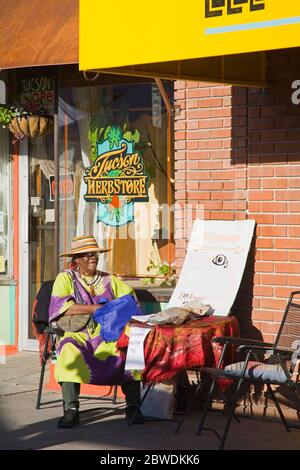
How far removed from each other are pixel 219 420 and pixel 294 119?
2396mm

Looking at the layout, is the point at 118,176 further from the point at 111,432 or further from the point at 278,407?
the point at 278,407

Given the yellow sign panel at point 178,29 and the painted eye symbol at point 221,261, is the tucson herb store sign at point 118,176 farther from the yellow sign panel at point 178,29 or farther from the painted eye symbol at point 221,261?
the yellow sign panel at point 178,29

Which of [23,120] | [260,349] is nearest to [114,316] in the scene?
[260,349]

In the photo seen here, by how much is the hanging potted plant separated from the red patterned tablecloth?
3831mm

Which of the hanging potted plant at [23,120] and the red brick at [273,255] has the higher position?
the hanging potted plant at [23,120]

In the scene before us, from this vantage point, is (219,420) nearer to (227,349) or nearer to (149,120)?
(227,349)

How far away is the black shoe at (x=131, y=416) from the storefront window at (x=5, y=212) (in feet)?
12.5

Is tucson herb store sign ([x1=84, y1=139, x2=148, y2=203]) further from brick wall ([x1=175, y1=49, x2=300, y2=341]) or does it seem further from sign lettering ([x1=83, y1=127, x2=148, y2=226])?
brick wall ([x1=175, y1=49, x2=300, y2=341])

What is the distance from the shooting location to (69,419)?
793 centimetres

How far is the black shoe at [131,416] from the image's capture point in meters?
7.99

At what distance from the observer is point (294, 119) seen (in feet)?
27.1

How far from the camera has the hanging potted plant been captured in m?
10.9

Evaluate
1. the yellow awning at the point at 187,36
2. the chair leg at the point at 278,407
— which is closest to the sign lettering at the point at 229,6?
the yellow awning at the point at 187,36
